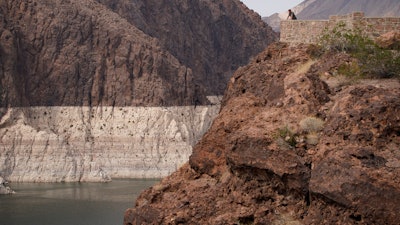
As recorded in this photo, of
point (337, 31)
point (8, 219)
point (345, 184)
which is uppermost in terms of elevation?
point (337, 31)

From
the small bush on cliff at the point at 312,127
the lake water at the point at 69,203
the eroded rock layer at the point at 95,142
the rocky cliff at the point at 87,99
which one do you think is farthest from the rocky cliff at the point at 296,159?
the rocky cliff at the point at 87,99

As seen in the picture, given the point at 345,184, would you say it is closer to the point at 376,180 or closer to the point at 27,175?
the point at 376,180

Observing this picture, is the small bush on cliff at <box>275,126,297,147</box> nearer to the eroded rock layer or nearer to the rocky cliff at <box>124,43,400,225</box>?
the rocky cliff at <box>124,43,400,225</box>

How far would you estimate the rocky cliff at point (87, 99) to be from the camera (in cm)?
10875

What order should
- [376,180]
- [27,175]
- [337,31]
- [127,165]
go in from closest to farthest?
[376,180] → [337,31] → [27,175] → [127,165]

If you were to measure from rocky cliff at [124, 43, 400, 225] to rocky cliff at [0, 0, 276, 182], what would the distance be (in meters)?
85.5

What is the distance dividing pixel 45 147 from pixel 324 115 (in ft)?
308

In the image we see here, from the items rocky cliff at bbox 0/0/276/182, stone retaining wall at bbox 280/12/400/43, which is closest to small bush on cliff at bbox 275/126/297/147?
stone retaining wall at bbox 280/12/400/43

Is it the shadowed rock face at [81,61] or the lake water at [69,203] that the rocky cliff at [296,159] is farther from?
the shadowed rock face at [81,61]

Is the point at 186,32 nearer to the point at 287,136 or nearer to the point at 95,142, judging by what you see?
the point at 95,142

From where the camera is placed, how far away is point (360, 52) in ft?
67.6

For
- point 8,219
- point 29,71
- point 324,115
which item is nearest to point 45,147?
point 29,71

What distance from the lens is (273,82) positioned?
19.9 metres

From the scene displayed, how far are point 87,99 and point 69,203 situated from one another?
5031 centimetres
